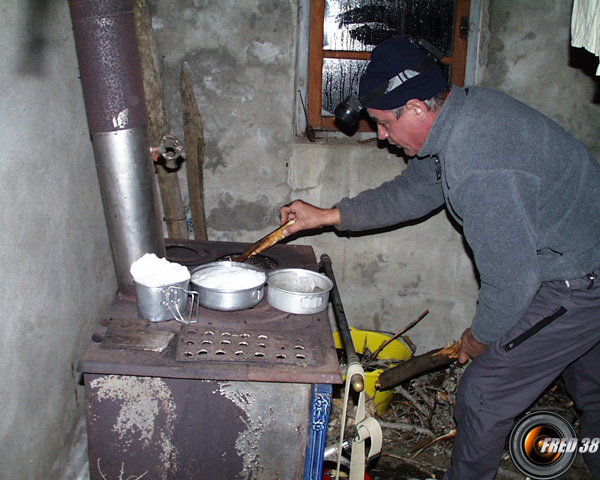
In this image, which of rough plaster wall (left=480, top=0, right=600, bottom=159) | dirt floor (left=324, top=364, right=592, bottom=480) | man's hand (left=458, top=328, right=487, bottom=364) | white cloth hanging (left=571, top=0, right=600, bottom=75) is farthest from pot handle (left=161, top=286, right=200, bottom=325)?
rough plaster wall (left=480, top=0, right=600, bottom=159)

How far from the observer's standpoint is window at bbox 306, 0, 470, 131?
3.18 meters

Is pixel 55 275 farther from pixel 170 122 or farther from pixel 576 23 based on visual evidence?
pixel 576 23

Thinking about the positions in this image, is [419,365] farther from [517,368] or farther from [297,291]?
[297,291]

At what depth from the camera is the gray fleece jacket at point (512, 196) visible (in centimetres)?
175

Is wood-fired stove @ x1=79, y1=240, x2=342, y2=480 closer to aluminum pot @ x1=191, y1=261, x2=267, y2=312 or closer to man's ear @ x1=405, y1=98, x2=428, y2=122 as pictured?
aluminum pot @ x1=191, y1=261, x2=267, y2=312

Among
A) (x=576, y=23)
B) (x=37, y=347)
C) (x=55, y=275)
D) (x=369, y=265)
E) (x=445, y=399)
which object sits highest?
(x=576, y=23)

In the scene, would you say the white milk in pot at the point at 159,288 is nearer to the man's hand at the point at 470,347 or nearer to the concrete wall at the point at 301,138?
the man's hand at the point at 470,347

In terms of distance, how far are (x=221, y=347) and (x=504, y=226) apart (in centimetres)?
108

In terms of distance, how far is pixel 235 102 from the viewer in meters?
3.19

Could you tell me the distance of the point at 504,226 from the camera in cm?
174

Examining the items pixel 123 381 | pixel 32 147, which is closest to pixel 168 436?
pixel 123 381

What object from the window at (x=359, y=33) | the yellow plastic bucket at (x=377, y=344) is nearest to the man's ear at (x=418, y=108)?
the window at (x=359, y=33)

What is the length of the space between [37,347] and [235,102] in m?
1.86

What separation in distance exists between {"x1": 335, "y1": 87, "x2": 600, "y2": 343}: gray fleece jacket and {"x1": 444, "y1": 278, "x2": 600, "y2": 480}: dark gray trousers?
4.8 inches
